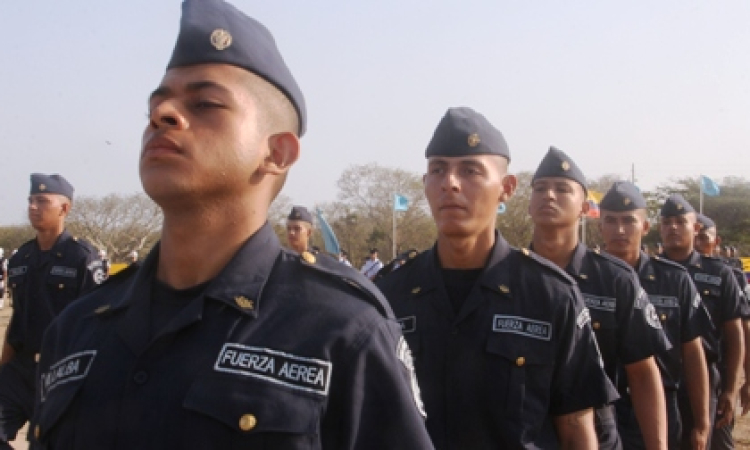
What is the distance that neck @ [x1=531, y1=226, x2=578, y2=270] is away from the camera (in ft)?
16.1

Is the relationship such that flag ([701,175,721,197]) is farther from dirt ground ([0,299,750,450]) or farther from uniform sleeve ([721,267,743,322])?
uniform sleeve ([721,267,743,322])

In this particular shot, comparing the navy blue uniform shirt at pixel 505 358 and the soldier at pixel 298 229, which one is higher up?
the navy blue uniform shirt at pixel 505 358

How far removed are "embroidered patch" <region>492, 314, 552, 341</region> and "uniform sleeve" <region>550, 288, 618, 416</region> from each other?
0.18 feet

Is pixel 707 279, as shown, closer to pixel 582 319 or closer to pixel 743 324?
pixel 743 324

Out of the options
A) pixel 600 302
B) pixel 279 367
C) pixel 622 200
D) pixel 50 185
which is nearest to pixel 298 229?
pixel 50 185

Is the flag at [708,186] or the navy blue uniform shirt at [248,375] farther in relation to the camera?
the flag at [708,186]

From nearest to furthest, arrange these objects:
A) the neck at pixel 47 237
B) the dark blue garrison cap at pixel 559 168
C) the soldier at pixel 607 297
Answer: the soldier at pixel 607 297 → the dark blue garrison cap at pixel 559 168 → the neck at pixel 47 237

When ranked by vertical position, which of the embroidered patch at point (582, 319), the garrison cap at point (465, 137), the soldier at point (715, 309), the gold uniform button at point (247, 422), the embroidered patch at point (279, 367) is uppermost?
the garrison cap at point (465, 137)

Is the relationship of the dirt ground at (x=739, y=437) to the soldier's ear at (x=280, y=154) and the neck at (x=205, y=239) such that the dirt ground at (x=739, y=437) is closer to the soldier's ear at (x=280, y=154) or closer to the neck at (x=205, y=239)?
the neck at (x=205, y=239)

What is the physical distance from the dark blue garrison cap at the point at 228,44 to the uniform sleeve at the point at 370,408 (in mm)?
761

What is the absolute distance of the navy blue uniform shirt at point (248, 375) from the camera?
183 cm

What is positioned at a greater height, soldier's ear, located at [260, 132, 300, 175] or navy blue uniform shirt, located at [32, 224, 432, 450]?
soldier's ear, located at [260, 132, 300, 175]

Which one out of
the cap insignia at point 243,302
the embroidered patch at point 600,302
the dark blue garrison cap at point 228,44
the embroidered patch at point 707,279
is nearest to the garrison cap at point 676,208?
the embroidered patch at point 707,279

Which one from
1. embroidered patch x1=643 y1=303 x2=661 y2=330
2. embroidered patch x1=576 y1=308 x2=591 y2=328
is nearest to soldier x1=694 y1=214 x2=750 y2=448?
embroidered patch x1=643 y1=303 x2=661 y2=330
